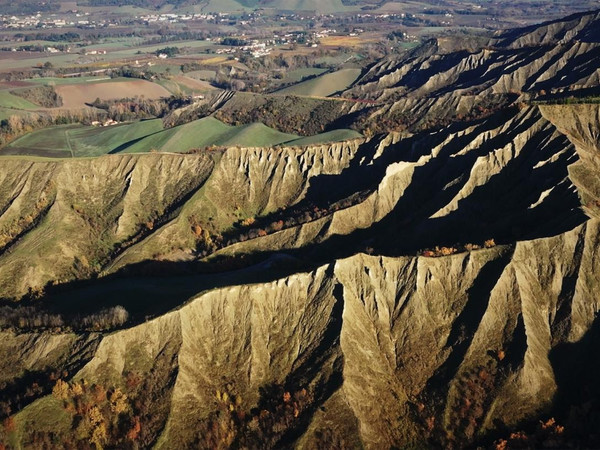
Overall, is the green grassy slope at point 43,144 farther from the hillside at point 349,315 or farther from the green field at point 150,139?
the hillside at point 349,315

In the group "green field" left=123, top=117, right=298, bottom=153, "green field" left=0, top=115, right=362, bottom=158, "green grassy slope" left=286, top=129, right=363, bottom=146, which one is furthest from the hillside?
"green field" left=123, top=117, right=298, bottom=153

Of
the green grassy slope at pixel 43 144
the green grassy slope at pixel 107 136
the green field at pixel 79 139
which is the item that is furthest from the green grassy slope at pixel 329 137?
the green grassy slope at pixel 43 144

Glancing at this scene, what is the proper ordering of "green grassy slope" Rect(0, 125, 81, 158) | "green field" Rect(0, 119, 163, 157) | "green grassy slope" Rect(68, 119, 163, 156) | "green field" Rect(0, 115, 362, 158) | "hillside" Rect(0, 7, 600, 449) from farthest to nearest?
1. "green grassy slope" Rect(68, 119, 163, 156)
2. "green field" Rect(0, 119, 163, 157)
3. "green field" Rect(0, 115, 362, 158)
4. "green grassy slope" Rect(0, 125, 81, 158)
5. "hillside" Rect(0, 7, 600, 449)

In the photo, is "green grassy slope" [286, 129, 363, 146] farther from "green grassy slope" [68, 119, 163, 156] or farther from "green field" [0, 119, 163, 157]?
"green field" [0, 119, 163, 157]

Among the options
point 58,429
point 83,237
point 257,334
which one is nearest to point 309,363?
point 257,334

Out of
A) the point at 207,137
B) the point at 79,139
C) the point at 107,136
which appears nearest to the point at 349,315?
the point at 207,137

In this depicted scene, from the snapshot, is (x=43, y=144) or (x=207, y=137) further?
(x=207, y=137)

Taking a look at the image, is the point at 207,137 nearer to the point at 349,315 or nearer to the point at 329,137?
the point at 329,137

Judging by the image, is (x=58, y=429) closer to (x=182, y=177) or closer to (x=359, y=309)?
(x=359, y=309)
